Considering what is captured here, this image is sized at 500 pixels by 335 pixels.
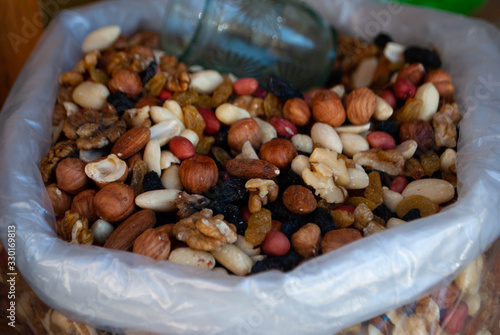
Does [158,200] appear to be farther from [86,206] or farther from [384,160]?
[384,160]

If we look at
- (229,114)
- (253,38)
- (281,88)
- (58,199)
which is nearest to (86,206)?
(58,199)

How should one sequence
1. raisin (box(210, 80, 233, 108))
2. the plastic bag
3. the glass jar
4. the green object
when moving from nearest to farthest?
1. the plastic bag
2. raisin (box(210, 80, 233, 108))
3. the glass jar
4. the green object

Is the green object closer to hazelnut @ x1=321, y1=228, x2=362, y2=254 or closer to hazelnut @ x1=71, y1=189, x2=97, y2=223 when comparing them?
hazelnut @ x1=321, y1=228, x2=362, y2=254

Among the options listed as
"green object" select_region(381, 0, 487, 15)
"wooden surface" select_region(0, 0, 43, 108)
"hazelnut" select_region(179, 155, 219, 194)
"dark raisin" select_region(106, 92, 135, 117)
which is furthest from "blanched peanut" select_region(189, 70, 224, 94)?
"green object" select_region(381, 0, 487, 15)

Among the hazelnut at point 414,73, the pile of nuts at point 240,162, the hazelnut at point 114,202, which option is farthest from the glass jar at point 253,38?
the hazelnut at point 114,202

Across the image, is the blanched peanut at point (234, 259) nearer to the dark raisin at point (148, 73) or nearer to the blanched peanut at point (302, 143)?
the blanched peanut at point (302, 143)

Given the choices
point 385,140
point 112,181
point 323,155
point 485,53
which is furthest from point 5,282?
point 485,53

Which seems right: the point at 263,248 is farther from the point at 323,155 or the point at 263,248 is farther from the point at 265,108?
the point at 265,108
